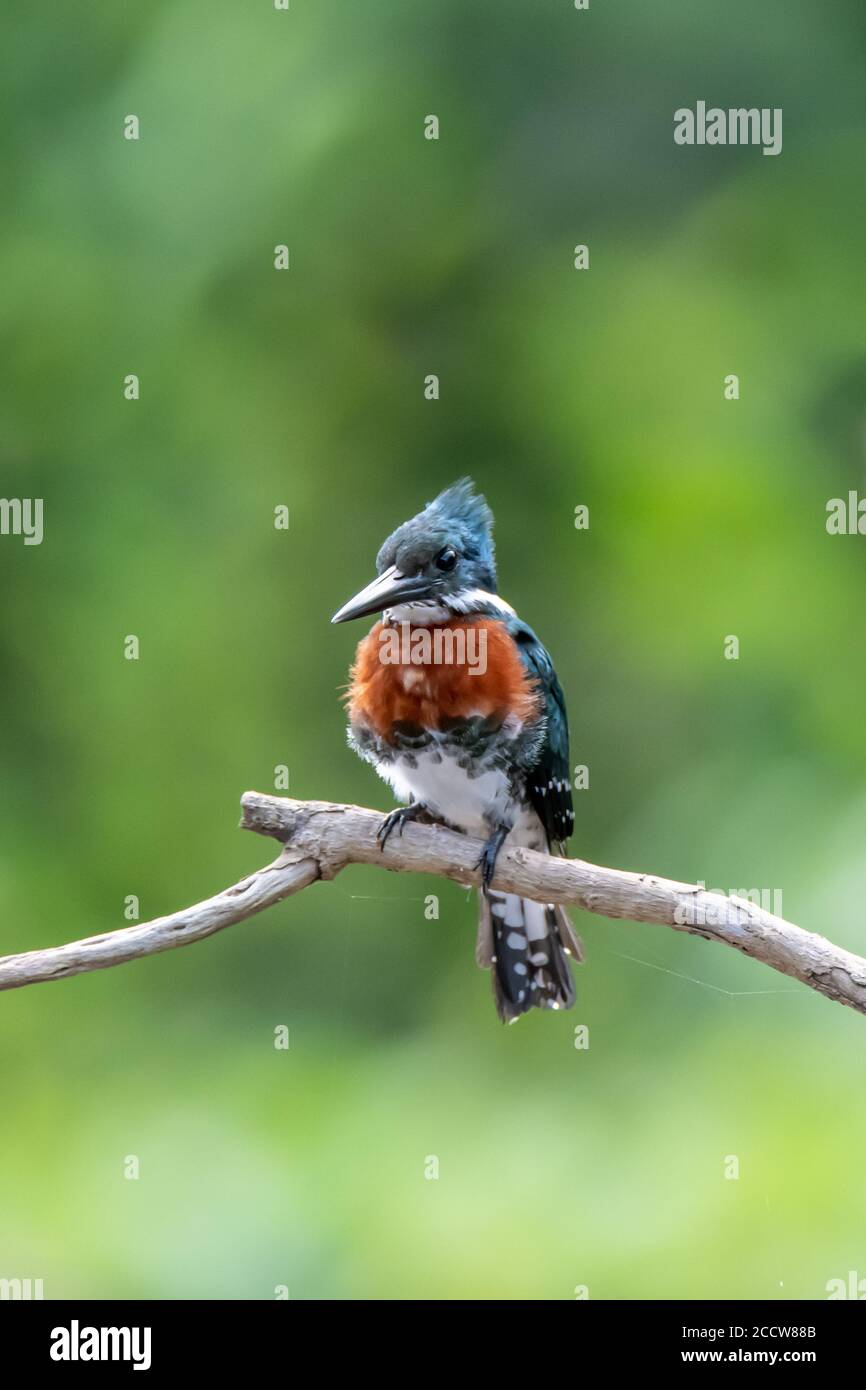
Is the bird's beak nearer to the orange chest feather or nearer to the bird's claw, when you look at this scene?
the orange chest feather

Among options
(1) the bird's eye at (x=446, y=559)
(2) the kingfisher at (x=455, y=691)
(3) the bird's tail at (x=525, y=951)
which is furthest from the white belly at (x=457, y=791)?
(1) the bird's eye at (x=446, y=559)

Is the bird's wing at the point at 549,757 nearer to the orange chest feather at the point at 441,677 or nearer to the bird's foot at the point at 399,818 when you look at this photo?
the orange chest feather at the point at 441,677

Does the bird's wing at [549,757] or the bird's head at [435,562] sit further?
the bird's wing at [549,757]

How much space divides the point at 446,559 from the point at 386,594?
0.52 feet

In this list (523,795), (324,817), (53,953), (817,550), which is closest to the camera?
(53,953)

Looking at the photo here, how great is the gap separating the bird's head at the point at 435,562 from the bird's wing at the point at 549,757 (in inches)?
5.8

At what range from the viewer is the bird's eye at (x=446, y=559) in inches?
99.5

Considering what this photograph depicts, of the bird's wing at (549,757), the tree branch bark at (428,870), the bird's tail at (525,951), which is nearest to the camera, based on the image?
the tree branch bark at (428,870)

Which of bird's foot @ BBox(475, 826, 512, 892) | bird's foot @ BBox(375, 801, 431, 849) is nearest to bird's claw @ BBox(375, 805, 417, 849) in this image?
bird's foot @ BBox(375, 801, 431, 849)

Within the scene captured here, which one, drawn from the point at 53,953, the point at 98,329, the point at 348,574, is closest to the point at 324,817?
the point at 53,953

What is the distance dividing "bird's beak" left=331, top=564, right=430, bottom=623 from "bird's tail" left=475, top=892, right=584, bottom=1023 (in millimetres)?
674

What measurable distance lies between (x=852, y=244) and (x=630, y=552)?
1.30 metres

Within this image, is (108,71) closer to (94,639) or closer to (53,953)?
(94,639)

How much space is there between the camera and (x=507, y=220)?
4.73 m
